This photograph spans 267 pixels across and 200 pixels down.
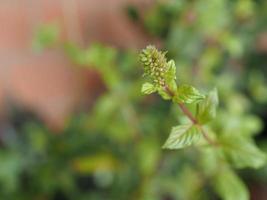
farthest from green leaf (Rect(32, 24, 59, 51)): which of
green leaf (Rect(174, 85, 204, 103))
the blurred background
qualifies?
green leaf (Rect(174, 85, 204, 103))

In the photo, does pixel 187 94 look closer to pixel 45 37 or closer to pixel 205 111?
pixel 205 111

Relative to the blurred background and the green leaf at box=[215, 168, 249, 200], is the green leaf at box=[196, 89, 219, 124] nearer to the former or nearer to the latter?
the green leaf at box=[215, 168, 249, 200]

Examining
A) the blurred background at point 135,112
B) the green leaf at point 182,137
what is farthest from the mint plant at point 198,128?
the blurred background at point 135,112

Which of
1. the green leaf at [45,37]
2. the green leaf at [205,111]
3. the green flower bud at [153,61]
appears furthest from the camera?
the green leaf at [45,37]

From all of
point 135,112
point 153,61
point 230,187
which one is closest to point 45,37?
point 135,112

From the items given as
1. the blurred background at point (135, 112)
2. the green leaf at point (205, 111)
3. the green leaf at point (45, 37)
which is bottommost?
the blurred background at point (135, 112)

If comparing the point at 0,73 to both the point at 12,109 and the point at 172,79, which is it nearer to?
the point at 12,109

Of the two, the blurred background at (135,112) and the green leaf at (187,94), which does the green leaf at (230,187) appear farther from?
the green leaf at (187,94)

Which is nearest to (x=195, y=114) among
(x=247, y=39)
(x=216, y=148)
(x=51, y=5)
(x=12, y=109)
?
(x=216, y=148)
